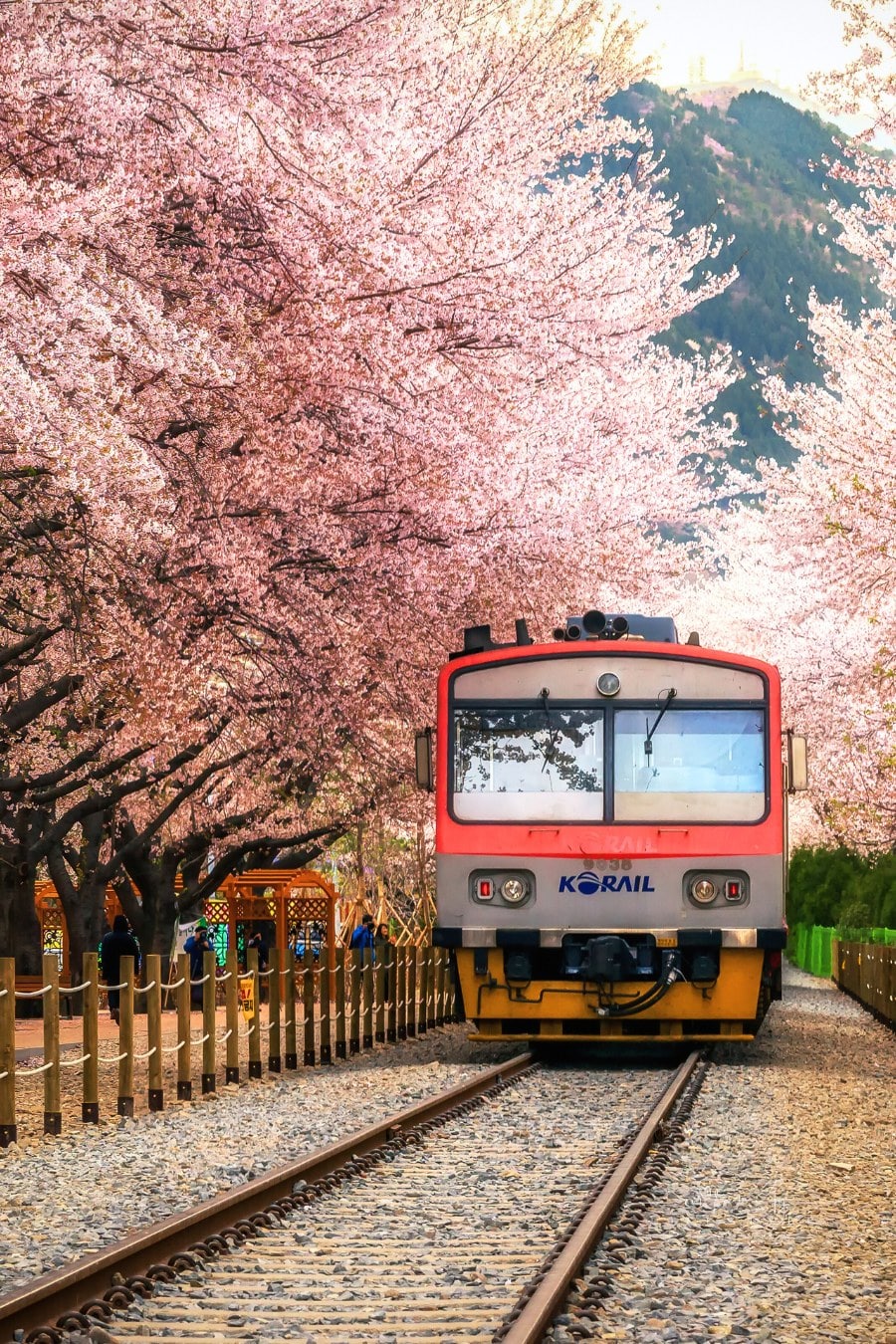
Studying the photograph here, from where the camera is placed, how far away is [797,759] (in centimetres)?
1518

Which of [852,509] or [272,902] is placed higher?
[852,509]

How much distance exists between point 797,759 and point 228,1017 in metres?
5.01

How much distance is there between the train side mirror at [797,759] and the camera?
15156 millimetres

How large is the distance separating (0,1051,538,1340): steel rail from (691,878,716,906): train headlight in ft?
14.6

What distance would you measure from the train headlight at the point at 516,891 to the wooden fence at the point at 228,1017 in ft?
7.26

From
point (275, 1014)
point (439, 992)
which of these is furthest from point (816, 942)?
point (275, 1014)

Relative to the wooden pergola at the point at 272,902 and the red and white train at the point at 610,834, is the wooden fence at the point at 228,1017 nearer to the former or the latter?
the red and white train at the point at 610,834

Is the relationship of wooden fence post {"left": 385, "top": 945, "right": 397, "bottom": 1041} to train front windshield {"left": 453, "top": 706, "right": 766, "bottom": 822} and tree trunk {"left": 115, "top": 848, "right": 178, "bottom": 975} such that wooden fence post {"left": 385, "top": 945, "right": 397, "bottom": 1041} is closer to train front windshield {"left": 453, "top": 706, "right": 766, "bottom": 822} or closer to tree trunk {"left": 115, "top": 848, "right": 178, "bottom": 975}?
tree trunk {"left": 115, "top": 848, "right": 178, "bottom": 975}

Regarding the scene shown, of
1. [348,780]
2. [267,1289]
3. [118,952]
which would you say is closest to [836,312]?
[348,780]

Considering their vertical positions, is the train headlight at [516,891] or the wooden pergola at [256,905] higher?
the train headlight at [516,891]

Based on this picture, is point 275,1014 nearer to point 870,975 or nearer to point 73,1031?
point 73,1031

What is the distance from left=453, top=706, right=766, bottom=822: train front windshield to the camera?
15586 millimetres

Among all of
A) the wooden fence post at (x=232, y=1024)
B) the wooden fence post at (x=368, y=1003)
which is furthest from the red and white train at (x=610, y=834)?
the wooden fence post at (x=368, y=1003)

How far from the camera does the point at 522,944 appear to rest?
15.4 m
